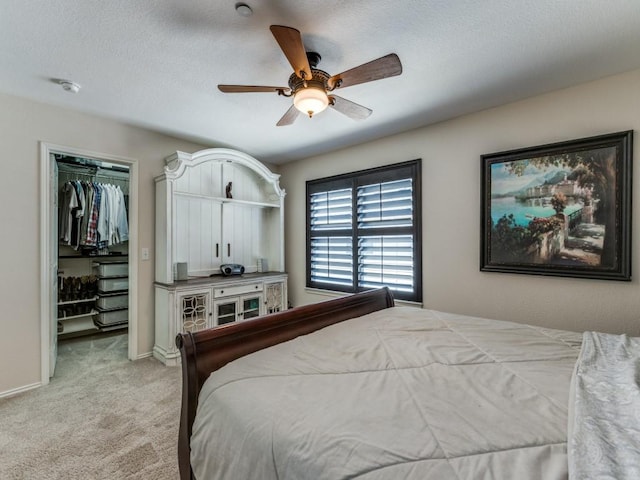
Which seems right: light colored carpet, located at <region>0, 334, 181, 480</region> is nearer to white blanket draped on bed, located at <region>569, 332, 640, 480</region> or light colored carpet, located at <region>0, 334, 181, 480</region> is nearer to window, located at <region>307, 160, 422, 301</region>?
white blanket draped on bed, located at <region>569, 332, 640, 480</region>

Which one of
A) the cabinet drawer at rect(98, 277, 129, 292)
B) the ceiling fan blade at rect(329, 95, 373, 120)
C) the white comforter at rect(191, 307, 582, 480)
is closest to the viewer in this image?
the white comforter at rect(191, 307, 582, 480)

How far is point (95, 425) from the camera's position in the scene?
2.08m

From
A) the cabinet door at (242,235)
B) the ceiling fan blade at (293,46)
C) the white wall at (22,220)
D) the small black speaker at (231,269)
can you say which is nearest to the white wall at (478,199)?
the cabinet door at (242,235)

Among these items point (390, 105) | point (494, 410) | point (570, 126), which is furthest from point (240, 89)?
point (570, 126)

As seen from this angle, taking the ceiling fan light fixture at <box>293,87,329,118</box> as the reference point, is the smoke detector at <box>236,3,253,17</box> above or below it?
above

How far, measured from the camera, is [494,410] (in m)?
0.98

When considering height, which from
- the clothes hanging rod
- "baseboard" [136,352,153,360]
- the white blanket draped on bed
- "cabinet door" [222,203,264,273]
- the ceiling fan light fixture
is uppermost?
the clothes hanging rod

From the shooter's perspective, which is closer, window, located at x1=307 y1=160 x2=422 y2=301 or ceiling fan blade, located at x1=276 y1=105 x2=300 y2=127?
ceiling fan blade, located at x1=276 y1=105 x2=300 y2=127

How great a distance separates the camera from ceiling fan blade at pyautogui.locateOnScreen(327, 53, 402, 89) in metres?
1.65

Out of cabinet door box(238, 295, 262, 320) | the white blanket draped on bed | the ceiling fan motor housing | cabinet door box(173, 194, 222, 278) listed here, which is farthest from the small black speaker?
the white blanket draped on bed

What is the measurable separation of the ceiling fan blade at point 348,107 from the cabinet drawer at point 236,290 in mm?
2341

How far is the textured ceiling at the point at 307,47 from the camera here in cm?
162

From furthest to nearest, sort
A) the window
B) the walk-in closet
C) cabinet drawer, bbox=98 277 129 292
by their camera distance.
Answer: cabinet drawer, bbox=98 277 129 292 → the walk-in closet → the window

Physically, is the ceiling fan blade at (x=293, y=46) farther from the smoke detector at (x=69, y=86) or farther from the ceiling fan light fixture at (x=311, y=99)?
the smoke detector at (x=69, y=86)
